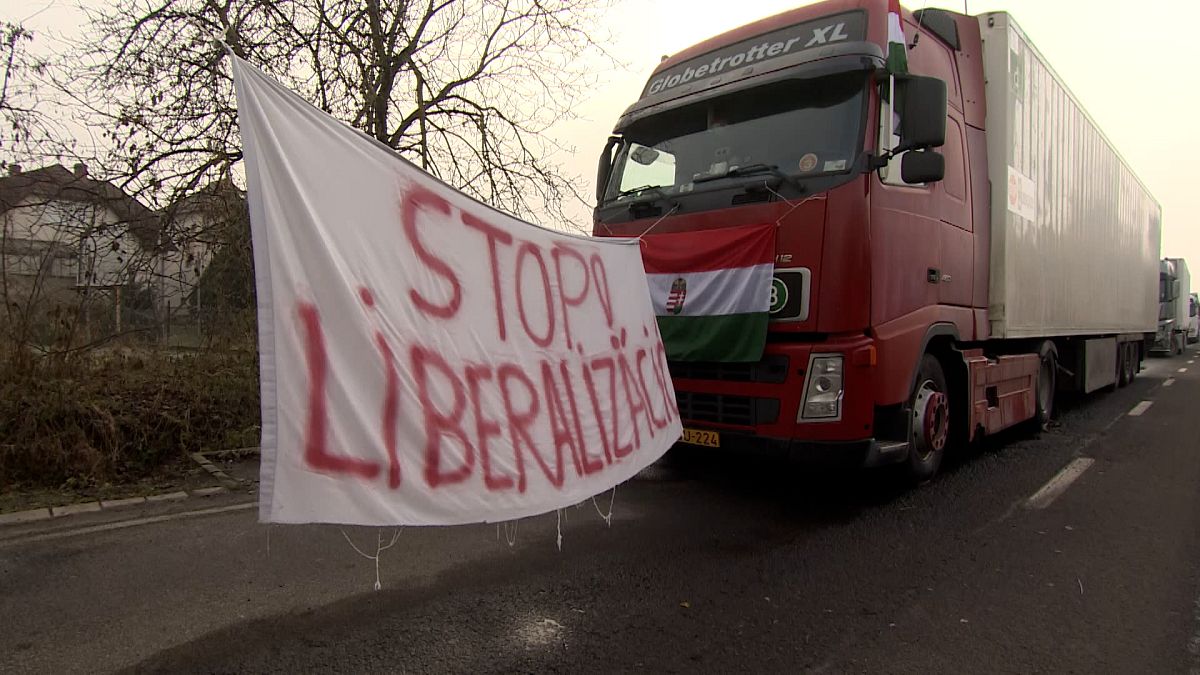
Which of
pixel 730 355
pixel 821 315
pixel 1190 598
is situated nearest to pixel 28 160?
pixel 730 355

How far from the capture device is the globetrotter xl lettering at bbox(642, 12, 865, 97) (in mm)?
4707

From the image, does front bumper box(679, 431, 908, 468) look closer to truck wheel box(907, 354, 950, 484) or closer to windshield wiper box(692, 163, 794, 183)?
truck wheel box(907, 354, 950, 484)

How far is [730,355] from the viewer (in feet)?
15.5

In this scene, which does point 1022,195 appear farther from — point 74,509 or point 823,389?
point 74,509

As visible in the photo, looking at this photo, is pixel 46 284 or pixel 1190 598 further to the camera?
pixel 46 284

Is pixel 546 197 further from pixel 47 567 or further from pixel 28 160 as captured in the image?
pixel 47 567

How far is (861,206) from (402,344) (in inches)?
119

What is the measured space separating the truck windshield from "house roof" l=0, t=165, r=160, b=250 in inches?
186

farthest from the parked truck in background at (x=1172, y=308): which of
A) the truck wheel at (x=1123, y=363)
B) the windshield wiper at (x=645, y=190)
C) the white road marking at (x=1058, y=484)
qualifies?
the windshield wiper at (x=645, y=190)

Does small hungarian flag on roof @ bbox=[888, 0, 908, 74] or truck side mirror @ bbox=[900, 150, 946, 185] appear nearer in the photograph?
truck side mirror @ bbox=[900, 150, 946, 185]

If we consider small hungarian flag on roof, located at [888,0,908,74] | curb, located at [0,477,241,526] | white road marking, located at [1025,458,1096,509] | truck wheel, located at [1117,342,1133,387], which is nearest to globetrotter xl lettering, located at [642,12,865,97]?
small hungarian flag on roof, located at [888,0,908,74]

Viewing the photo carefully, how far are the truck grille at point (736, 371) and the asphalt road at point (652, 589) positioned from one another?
0.97 metres

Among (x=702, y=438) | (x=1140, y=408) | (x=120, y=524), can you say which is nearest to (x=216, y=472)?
(x=120, y=524)

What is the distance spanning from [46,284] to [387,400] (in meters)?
5.33
